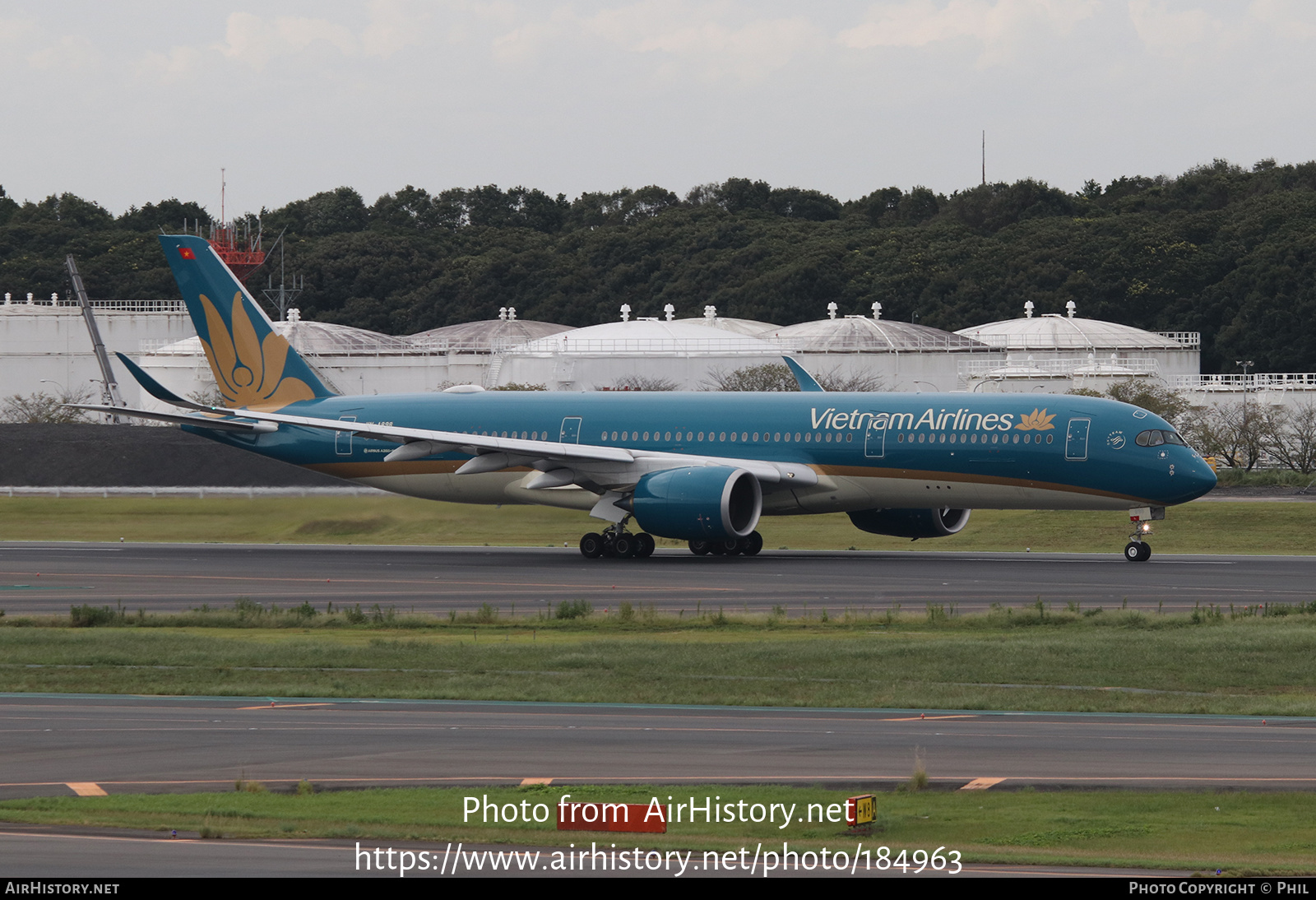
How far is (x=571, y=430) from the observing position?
48969mm

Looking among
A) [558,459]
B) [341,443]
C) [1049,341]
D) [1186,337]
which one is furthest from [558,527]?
[1186,337]

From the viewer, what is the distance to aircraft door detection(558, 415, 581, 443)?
48.8 m

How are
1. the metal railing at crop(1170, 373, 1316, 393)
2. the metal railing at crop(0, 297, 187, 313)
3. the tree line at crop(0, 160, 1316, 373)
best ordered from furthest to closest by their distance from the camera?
the metal railing at crop(0, 297, 187, 313), the tree line at crop(0, 160, 1316, 373), the metal railing at crop(1170, 373, 1316, 393)

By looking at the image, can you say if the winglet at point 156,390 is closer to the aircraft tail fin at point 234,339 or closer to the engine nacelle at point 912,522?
the aircraft tail fin at point 234,339

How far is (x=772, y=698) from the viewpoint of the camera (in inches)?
880

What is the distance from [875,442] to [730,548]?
5242 millimetres

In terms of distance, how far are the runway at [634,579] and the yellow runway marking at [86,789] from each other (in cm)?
1854

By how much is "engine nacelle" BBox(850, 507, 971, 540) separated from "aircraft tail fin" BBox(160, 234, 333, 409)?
57.8 feet

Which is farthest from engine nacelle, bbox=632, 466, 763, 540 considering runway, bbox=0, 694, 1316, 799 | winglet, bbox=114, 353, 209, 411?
runway, bbox=0, 694, 1316, 799

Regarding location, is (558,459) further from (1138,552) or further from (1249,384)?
(1249,384)

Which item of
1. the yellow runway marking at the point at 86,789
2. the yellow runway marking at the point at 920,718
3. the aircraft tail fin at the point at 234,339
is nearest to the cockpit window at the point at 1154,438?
the yellow runway marking at the point at 920,718

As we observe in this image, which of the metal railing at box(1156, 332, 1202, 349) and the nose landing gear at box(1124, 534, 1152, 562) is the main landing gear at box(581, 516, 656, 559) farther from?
the metal railing at box(1156, 332, 1202, 349)
